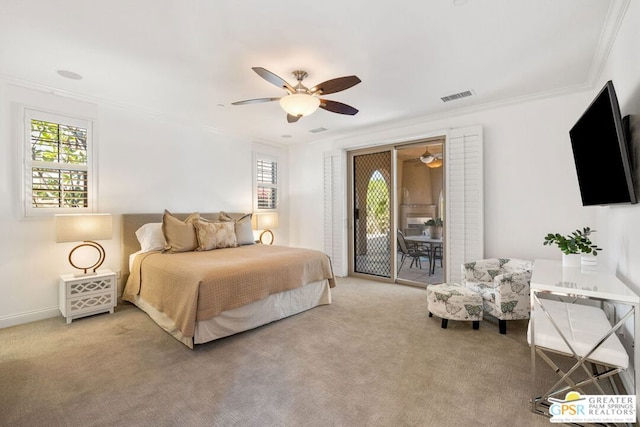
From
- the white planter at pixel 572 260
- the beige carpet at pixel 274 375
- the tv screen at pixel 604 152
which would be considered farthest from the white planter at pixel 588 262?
the beige carpet at pixel 274 375

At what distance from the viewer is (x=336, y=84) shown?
2621 millimetres

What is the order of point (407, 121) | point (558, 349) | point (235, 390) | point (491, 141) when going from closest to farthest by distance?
point (558, 349) → point (235, 390) → point (491, 141) → point (407, 121)

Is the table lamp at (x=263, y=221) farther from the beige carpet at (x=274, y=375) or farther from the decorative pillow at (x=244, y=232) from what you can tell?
the beige carpet at (x=274, y=375)

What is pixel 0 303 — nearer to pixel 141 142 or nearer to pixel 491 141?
pixel 141 142

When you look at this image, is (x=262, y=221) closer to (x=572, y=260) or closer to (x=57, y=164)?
(x=57, y=164)

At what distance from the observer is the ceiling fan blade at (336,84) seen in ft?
8.27

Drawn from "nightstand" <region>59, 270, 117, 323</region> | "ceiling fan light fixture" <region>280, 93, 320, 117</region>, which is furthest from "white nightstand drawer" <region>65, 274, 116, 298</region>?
"ceiling fan light fixture" <region>280, 93, 320, 117</region>

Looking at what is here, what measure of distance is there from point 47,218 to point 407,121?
4.93 meters

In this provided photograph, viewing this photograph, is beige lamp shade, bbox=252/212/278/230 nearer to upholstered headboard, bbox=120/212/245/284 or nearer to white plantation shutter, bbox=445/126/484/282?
upholstered headboard, bbox=120/212/245/284

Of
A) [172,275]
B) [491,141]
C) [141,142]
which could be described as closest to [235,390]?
[172,275]

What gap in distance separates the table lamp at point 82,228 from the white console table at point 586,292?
414cm

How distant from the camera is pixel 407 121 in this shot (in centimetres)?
470

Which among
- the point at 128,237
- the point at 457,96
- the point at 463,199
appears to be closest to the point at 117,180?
the point at 128,237

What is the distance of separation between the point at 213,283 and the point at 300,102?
1.83 metres
